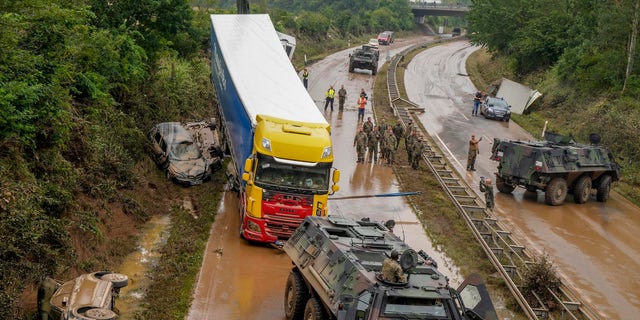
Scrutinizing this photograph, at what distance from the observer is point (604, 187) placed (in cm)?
2678

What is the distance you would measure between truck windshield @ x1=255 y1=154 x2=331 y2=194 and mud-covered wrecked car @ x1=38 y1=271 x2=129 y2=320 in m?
5.82

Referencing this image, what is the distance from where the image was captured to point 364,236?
589 inches

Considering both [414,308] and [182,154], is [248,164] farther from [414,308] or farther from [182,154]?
[414,308]

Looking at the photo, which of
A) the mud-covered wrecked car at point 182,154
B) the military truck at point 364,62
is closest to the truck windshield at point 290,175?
the mud-covered wrecked car at point 182,154

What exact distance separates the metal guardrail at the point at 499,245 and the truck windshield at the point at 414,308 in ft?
14.5

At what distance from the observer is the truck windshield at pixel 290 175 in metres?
19.2

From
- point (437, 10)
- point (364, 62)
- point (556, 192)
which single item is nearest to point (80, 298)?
point (556, 192)

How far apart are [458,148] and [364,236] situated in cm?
2018

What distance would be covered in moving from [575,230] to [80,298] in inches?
637

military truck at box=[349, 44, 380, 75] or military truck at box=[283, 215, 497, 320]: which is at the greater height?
military truck at box=[283, 215, 497, 320]

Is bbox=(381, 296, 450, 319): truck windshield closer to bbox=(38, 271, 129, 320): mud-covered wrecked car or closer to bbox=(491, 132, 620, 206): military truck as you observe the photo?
bbox=(38, 271, 129, 320): mud-covered wrecked car

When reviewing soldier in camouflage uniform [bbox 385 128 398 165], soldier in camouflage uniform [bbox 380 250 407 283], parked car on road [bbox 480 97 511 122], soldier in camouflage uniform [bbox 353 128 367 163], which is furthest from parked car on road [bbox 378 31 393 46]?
soldier in camouflage uniform [bbox 380 250 407 283]

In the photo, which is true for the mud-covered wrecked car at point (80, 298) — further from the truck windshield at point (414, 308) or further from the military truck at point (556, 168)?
the military truck at point (556, 168)

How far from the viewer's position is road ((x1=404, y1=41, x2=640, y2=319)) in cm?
1914
